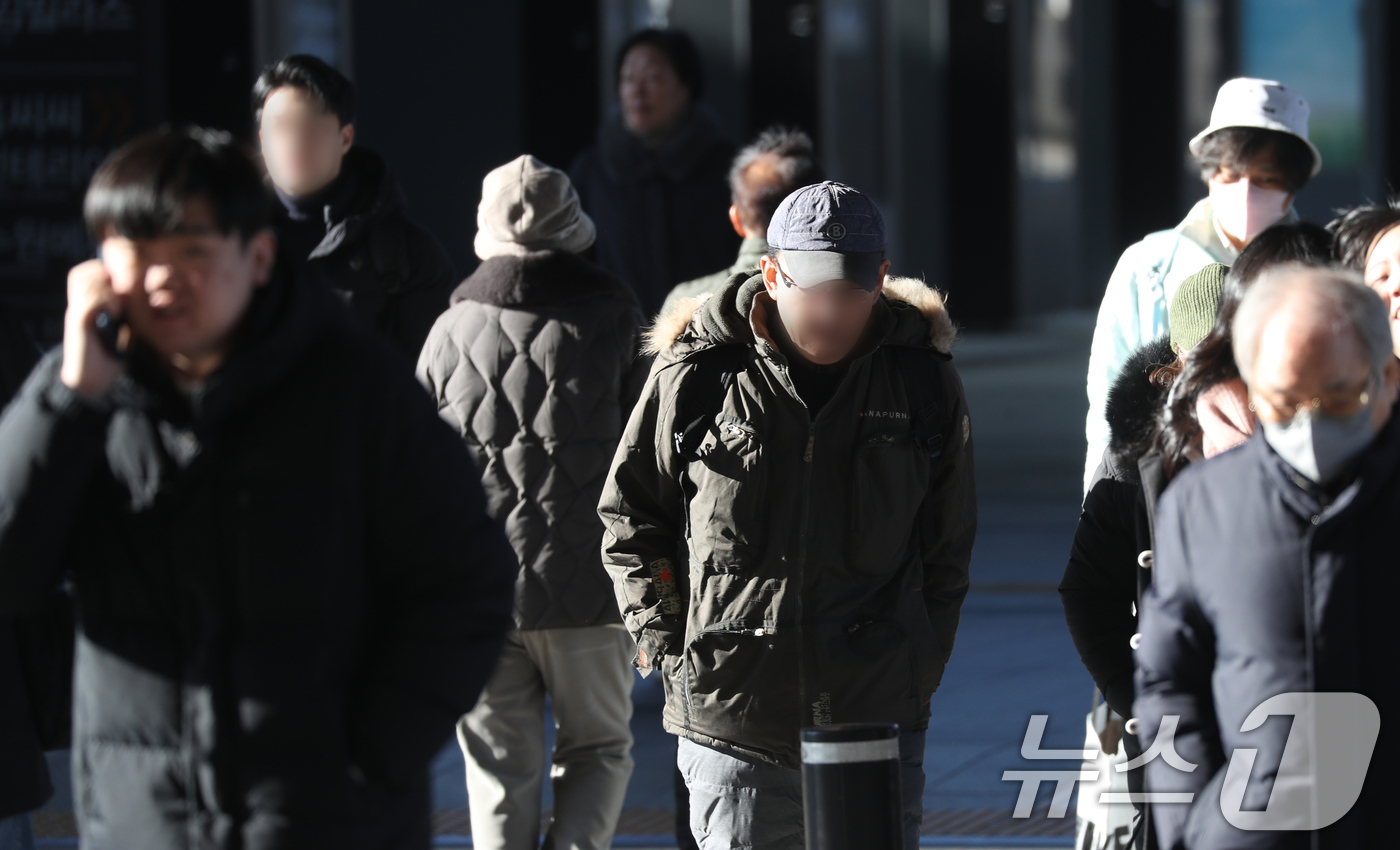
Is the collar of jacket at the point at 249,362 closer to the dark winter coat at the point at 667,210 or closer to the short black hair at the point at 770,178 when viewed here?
the short black hair at the point at 770,178

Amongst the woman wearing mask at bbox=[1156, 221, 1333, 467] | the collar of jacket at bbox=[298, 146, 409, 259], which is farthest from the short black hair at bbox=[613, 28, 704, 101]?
the woman wearing mask at bbox=[1156, 221, 1333, 467]

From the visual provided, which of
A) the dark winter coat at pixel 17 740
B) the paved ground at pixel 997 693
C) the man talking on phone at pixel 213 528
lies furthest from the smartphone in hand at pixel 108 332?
the paved ground at pixel 997 693

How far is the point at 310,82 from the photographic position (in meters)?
4.35

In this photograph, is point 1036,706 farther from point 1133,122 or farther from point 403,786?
point 1133,122

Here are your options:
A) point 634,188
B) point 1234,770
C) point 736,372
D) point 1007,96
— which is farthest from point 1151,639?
point 1007,96

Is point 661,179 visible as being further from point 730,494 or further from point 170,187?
point 170,187

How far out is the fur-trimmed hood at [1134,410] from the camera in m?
2.93

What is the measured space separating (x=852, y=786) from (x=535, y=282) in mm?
1614

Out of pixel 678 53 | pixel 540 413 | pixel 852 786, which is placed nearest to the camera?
pixel 852 786

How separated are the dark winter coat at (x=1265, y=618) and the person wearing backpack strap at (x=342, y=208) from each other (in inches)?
99.9

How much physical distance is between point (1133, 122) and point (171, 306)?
96.0 feet

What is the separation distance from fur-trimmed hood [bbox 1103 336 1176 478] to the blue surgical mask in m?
0.58

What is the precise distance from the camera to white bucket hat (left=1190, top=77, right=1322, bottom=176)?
13.2ft

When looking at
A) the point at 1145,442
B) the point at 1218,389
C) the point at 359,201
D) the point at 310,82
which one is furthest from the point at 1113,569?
→ the point at 310,82
